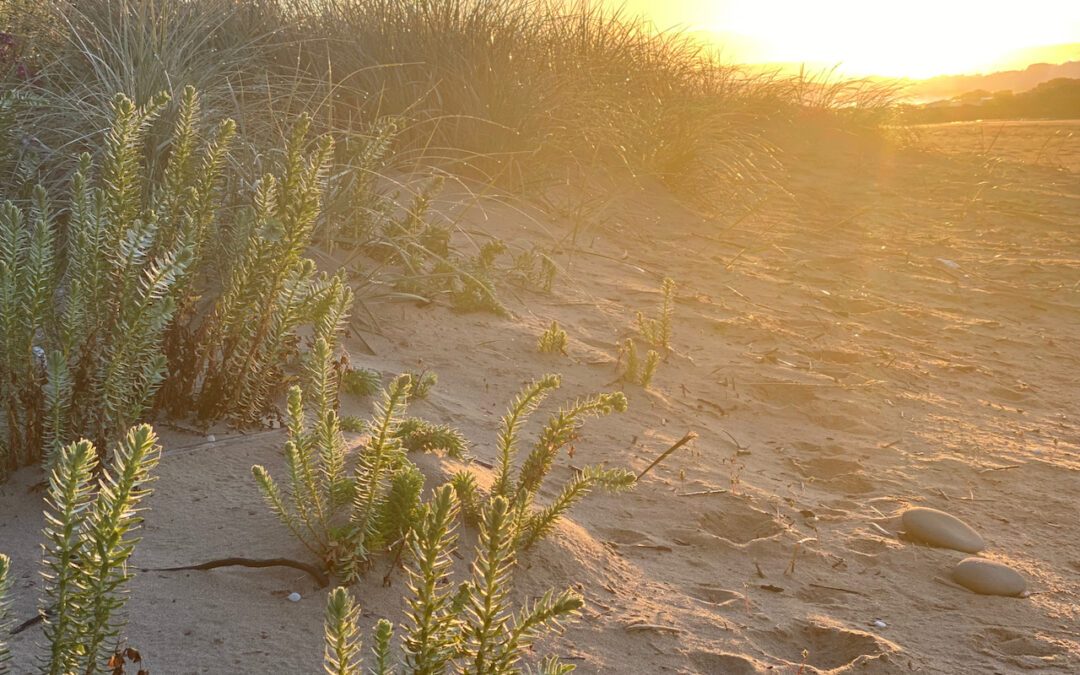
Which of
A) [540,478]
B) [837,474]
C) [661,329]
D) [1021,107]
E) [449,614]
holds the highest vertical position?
[1021,107]

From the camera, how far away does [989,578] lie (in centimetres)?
268

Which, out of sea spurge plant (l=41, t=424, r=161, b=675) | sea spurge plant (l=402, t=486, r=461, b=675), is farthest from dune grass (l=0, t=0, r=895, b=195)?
sea spurge plant (l=402, t=486, r=461, b=675)

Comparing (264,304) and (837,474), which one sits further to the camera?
(837,474)

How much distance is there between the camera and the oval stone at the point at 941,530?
293cm

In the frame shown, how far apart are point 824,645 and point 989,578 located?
2.23 feet

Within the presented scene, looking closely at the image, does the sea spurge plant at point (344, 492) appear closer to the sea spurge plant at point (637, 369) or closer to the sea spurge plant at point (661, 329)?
the sea spurge plant at point (637, 369)

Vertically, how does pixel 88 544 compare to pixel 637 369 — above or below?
above

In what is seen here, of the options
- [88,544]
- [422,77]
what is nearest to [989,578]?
[88,544]

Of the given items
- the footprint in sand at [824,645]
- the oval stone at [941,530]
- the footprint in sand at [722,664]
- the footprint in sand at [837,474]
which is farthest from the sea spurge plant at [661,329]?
the footprint in sand at [722,664]

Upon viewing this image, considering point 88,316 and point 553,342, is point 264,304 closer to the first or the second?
point 88,316

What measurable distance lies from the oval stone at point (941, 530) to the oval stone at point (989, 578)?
18 cm

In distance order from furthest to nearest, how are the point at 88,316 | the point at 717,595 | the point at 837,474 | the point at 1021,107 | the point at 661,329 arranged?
the point at 1021,107
the point at 661,329
the point at 837,474
the point at 717,595
the point at 88,316

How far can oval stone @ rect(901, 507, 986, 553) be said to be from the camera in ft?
9.62

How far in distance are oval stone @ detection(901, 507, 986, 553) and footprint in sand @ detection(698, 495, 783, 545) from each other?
1.45 ft
